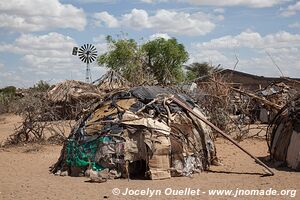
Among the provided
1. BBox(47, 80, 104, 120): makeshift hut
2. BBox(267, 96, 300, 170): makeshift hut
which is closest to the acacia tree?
BBox(47, 80, 104, 120): makeshift hut

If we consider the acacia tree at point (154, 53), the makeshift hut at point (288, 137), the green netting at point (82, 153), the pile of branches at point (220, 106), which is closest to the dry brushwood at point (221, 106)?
the pile of branches at point (220, 106)

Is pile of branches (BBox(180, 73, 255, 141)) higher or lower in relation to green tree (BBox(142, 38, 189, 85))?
lower

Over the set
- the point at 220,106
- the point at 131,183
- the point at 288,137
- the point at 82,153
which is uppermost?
the point at 220,106

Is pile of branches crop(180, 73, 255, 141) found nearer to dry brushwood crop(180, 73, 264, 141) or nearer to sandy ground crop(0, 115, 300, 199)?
dry brushwood crop(180, 73, 264, 141)

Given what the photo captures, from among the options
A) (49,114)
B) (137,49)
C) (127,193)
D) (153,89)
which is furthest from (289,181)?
(137,49)

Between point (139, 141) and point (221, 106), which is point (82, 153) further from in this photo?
point (221, 106)

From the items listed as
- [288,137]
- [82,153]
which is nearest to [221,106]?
[288,137]

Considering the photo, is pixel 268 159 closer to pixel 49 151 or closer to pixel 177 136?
pixel 177 136

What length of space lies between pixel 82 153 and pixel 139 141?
1.32 metres

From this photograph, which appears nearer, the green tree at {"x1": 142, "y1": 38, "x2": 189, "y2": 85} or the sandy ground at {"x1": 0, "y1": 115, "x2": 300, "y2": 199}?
the sandy ground at {"x1": 0, "y1": 115, "x2": 300, "y2": 199}

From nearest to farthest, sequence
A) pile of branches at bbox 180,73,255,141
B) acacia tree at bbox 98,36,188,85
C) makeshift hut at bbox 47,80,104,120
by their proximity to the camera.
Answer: pile of branches at bbox 180,73,255,141 → makeshift hut at bbox 47,80,104,120 → acacia tree at bbox 98,36,188,85

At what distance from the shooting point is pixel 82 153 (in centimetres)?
1007

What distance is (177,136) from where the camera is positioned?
10156 mm

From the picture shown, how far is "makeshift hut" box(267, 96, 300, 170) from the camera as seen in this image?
34.2 ft
